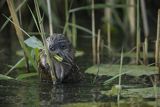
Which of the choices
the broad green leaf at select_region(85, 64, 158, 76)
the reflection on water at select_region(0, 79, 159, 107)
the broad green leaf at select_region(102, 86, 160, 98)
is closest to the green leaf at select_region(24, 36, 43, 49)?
the reflection on water at select_region(0, 79, 159, 107)

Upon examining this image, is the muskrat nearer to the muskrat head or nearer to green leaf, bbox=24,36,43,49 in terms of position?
the muskrat head

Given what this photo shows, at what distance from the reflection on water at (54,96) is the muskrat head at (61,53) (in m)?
0.16

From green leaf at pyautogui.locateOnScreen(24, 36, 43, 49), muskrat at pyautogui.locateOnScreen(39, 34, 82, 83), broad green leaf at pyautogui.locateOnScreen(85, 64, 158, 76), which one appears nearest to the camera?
green leaf at pyautogui.locateOnScreen(24, 36, 43, 49)

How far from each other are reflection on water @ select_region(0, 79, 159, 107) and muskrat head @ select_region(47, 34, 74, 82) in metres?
0.16

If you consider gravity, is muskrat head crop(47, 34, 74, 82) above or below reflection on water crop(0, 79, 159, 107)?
above

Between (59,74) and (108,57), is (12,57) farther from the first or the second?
(59,74)

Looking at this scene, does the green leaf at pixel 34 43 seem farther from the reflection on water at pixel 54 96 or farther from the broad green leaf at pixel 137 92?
the broad green leaf at pixel 137 92

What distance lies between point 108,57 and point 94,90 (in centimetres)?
274

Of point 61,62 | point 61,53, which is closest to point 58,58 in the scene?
point 61,62

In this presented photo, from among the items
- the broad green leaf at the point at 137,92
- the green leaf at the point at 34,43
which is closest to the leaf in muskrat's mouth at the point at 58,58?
the green leaf at the point at 34,43

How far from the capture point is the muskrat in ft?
18.5

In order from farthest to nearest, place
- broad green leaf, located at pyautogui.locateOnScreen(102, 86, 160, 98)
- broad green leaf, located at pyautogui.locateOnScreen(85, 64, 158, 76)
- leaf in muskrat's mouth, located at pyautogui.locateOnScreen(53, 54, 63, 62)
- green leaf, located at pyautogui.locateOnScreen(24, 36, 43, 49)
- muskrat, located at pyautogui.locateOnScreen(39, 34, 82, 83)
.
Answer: broad green leaf, located at pyautogui.locateOnScreen(85, 64, 158, 76) < muskrat, located at pyautogui.locateOnScreen(39, 34, 82, 83) < leaf in muskrat's mouth, located at pyautogui.locateOnScreen(53, 54, 63, 62) < green leaf, located at pyautogui.locateOnScreen(24, 36, 43, 49) < broad green leaf, located at pyautogui.locateOnScreen(102, 86, 160, 98)

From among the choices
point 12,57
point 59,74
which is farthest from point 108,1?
point 59,74

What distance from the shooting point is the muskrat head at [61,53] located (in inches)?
223
